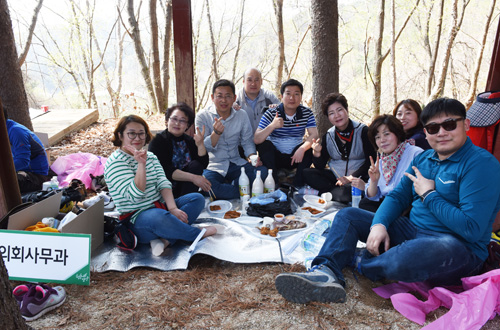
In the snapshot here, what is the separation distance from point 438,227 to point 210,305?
1552mm

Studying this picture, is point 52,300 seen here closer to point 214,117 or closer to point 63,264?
point 63,264

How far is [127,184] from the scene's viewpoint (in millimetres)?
2781

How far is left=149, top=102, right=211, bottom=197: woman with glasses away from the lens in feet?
12.1

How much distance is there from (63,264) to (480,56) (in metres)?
12.9

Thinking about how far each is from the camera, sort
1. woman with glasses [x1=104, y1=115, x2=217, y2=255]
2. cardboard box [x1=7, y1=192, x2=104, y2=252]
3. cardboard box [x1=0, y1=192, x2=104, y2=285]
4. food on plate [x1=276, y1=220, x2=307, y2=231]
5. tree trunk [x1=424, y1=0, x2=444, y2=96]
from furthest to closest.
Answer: tree trunk [x1=424, y1=0, x2=444, y2=96] → food on plate [x1=276, y1=220, x2=307, y2=231] → woman with glasses [x1=104, y1=115, x2=217, y2=255] → cardboard box [x1=7, y1=192, x2=104, y2=252] → cardboard box [x1=0, y1=192, x2=104, y2=285]

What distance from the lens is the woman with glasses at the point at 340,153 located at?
3.77 meters

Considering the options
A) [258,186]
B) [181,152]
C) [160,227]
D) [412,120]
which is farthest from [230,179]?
[412,120]

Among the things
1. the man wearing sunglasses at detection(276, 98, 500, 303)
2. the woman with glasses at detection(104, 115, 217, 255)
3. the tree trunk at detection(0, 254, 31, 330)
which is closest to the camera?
the tree trunk at detection(0, 254, 31, 330)

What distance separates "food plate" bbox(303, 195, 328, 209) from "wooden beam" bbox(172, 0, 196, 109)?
233 centimetres

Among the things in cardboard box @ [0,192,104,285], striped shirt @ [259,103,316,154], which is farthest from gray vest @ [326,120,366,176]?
cardboard box @ [0,192,104,285]

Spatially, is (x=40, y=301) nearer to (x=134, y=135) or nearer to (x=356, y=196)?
(x=134, y=135)

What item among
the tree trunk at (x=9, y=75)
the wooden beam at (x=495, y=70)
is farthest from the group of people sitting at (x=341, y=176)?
the tree trunk at (x=9, y=75)

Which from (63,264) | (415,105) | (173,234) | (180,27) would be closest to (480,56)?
(415,105)

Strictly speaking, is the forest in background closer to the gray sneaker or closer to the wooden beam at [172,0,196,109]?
the wooden beam at [172,0,196,109]
